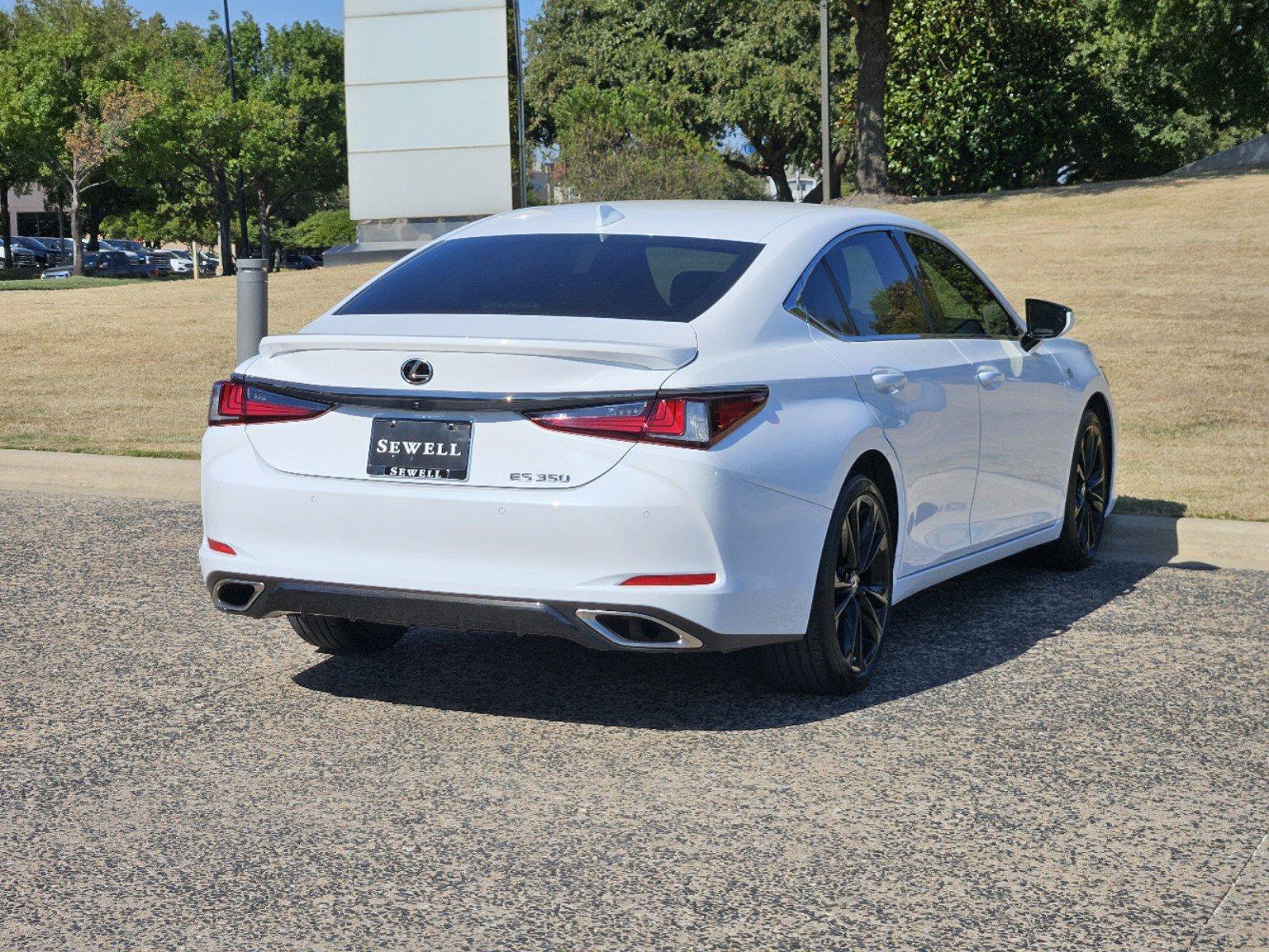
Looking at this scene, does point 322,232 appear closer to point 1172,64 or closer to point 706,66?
point 706,66

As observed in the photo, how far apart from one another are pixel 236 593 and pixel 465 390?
1088 millimetres

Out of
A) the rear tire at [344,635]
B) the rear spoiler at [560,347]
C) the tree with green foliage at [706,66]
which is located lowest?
the rear tire at [344,635]

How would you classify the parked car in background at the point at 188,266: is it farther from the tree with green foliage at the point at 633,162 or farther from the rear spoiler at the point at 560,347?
the rear spoiler at the point at 560,347

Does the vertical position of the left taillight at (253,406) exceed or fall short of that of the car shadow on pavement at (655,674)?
it exceeds it

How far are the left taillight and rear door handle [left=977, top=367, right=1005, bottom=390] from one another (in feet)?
9.04

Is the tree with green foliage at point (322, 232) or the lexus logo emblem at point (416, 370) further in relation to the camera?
the tree with green foliage at point (322, 232)

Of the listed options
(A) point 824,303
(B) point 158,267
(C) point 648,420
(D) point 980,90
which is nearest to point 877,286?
(A) point 824,303

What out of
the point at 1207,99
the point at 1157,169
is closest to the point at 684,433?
the point at 1207,99

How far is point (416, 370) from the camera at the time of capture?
488 centimetres

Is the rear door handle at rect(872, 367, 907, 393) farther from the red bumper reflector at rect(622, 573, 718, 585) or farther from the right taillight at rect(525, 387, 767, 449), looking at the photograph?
the red bumper reflector at rect(622, 573, 718, 585)

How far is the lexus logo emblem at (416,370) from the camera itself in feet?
15.9

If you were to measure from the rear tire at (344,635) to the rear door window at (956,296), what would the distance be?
8.01 feet

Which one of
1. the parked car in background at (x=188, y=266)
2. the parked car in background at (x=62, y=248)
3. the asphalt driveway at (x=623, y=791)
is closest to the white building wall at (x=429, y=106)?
the asphalt driveway at (x=623, y=791)

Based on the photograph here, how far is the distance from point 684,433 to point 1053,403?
311 cm
